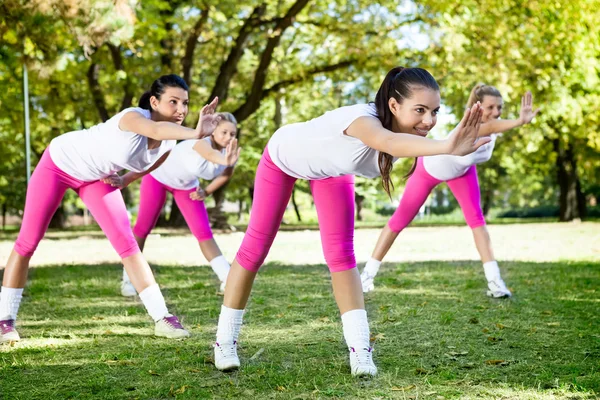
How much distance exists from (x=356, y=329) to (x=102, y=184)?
2340mm

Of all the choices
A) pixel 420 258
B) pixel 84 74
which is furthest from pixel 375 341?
pixel 84 74

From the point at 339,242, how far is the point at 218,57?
22.3 m

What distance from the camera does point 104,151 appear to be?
494 centimetres

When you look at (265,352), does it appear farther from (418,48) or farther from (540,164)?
(540,164)

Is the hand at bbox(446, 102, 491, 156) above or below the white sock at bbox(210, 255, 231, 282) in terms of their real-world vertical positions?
above

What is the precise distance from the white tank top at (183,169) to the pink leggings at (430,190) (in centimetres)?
190

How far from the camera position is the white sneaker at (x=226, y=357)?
4164 mm

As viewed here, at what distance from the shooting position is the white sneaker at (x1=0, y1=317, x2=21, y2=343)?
5117mm

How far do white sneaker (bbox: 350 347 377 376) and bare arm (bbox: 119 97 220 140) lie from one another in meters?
1.52

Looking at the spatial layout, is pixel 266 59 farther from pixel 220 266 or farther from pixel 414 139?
pixel 414 139

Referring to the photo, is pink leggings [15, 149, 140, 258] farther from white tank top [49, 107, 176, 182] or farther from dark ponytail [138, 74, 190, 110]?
dark ponytail [138, 74, 190, 110]

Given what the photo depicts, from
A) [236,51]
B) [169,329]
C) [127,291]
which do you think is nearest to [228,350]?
[169,329]

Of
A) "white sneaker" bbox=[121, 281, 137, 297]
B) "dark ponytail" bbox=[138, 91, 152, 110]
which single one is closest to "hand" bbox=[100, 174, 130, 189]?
"dark ponytail" bbox=[138, 91, 152, 110]

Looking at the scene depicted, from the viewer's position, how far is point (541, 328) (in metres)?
5.42
